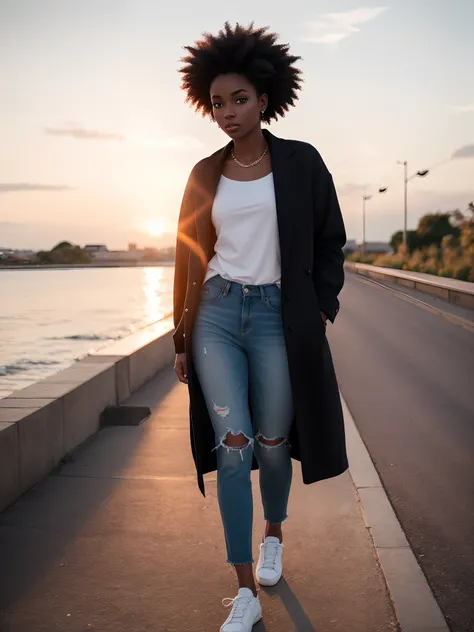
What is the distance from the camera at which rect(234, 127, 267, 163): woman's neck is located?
10.8ft

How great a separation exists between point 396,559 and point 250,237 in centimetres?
160

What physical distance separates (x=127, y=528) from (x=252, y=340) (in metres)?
1.44

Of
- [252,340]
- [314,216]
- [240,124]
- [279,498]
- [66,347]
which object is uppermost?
[240,124]

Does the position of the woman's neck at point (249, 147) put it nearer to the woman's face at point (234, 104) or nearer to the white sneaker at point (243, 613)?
the woman's face at point (234, 104)

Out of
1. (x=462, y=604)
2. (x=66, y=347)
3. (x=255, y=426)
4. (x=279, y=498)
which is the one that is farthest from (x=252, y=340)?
(x=66, y=347)

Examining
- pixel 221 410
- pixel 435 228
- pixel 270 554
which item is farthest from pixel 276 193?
pixel 435 228

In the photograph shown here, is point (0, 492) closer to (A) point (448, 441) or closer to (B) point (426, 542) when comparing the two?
(B) point (426, 542)

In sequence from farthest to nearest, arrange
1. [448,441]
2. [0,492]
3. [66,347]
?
[66,347]
[448,441]
[0,492]

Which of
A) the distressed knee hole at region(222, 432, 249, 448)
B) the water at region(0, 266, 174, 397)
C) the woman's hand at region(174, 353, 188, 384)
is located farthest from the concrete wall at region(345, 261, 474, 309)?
the distressed knee hole at region(222, 432, 249, 448)

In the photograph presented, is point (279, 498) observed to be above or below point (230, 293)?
below

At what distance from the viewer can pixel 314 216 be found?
325cm

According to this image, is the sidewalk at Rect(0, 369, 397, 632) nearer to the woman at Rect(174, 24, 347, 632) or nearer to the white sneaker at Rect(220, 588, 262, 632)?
the white sneaker at Rect(220, 588, 262, 632)

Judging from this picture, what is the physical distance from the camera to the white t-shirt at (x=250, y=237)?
312cm

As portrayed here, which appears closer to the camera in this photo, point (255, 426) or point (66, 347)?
point (255, 426)
